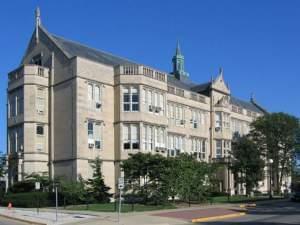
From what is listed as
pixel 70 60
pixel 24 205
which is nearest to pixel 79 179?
pixel 24 205

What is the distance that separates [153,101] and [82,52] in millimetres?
9306

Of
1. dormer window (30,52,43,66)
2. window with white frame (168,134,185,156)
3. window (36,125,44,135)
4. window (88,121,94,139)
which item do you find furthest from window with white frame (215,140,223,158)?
window (36,125,44,135)

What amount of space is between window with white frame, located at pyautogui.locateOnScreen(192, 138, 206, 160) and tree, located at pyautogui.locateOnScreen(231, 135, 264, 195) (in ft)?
12.7

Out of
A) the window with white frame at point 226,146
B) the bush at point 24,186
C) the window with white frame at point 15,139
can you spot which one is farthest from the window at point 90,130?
the window with white frame at point 226,146

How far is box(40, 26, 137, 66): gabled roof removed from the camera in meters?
56.0

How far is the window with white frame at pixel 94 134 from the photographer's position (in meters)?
52.5

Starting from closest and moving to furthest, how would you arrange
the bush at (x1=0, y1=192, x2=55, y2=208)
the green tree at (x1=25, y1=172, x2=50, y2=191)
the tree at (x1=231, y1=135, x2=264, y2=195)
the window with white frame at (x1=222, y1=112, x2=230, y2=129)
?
the bush at (x1=0, y1=192, x2=55, y2=208) → the green tree at (x1=25, y1=172, x2=50, y2=191) → the tree at (x1=231, y1=135, x2=264, y2=195) → the window with white frame at (x1=222, y1=112, x2=230, y2=129)

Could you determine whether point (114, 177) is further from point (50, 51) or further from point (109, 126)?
point (50, 51)

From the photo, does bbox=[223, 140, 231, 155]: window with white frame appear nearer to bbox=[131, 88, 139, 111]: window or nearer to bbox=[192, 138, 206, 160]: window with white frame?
bbox=[192, 138, 206, 160]: window with white frame

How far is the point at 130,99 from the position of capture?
54750mm

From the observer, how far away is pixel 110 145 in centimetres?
5450

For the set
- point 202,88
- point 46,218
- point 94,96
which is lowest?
point 46,218

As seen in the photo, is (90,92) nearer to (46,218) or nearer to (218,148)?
(46,218)

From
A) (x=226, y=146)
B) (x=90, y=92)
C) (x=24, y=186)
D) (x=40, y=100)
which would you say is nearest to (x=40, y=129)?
(x=40, y=100)
